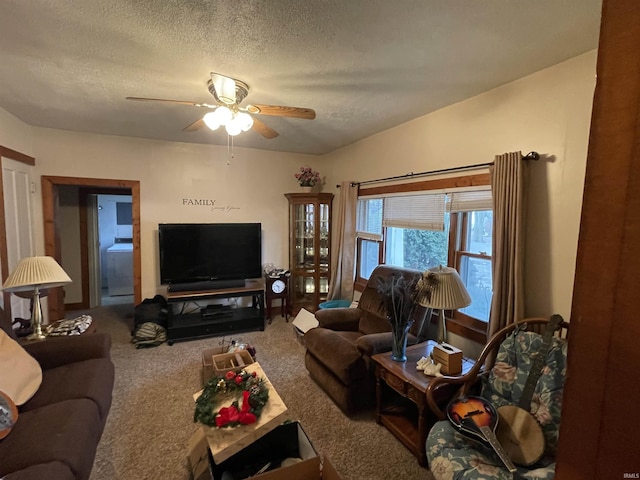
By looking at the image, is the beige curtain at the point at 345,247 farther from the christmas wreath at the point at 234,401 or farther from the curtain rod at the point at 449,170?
the christmas wreath at the point at 234,401

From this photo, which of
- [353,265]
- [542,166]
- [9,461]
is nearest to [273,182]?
[353,265]

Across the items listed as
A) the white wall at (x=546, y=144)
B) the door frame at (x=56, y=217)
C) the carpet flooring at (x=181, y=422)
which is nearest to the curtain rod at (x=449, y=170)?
the white wall at (x=546, y=144)

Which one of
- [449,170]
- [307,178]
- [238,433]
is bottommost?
[238,433]

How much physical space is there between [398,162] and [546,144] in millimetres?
1497

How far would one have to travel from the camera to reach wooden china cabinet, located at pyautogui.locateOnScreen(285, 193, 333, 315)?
15.1 ft

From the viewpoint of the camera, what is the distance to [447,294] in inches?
84.6

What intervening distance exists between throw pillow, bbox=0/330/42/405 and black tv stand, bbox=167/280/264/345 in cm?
182

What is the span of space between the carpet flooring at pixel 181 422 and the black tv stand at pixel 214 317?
23 centimetres

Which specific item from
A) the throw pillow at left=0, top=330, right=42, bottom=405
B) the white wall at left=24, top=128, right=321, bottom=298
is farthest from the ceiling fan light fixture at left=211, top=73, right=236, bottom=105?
the white wall at left=24, top=128, right=321, bottom=298

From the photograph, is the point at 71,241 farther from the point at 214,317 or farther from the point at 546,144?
the point at 546,144

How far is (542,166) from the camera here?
209cm

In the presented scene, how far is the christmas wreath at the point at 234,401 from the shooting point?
1602mm

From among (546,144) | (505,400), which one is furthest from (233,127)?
(505,400)

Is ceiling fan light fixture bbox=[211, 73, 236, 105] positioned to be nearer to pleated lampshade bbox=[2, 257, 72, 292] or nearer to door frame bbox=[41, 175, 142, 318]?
pleated lampshade bbox=[2, 257, 72, 292]
